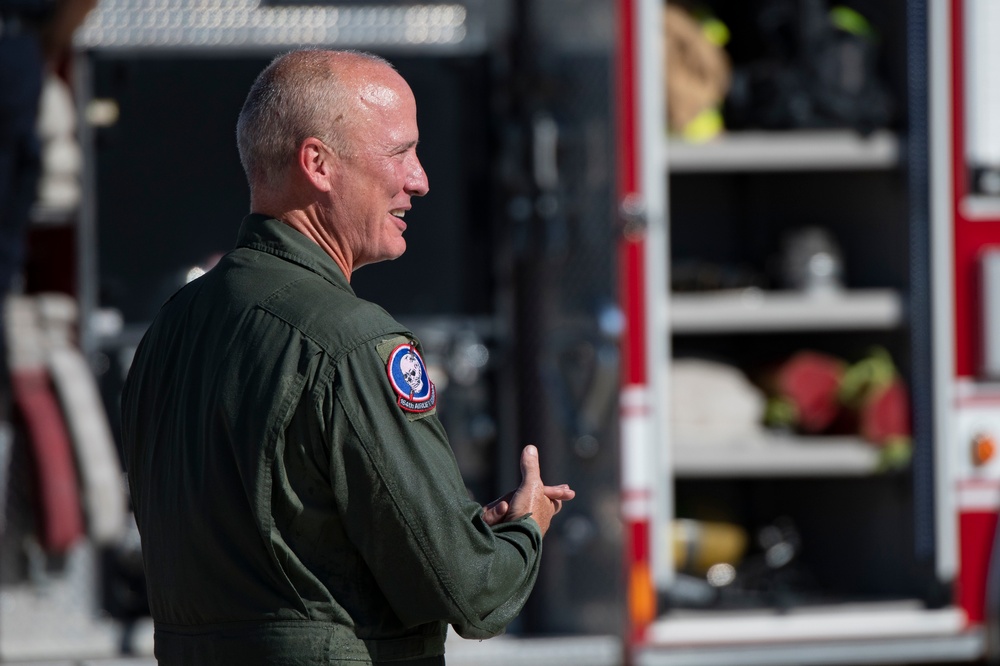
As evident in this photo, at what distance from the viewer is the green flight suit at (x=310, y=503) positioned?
5.25ft

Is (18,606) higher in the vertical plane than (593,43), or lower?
lower

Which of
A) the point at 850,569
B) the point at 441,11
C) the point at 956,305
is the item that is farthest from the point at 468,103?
the point at 850,569

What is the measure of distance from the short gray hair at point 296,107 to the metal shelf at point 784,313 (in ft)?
7.86

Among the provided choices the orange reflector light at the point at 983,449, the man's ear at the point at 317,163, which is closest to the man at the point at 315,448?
the man's ear at the point at 317,163

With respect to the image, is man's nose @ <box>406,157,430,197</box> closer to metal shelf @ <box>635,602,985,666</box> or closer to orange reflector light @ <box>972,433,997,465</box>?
metal shelf @ <box>635,602,985,666</box>

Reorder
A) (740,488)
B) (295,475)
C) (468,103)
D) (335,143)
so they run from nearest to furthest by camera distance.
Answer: (295,475) → (335,143) → (468,103) → (740,488)

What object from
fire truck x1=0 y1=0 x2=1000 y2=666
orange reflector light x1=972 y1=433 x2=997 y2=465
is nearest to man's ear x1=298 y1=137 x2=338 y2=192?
fire truck x1=0 y1=0 x2=1000 y2=666

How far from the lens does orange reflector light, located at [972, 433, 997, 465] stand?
4.01 metres

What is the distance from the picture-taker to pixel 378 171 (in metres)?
1.76

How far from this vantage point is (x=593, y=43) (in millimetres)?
3895

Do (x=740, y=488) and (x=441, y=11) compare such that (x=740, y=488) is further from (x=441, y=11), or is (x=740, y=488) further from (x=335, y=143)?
(x=335, y=143)

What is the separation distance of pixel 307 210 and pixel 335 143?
103 millimetres

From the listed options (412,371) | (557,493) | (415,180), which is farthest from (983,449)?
(412,371)

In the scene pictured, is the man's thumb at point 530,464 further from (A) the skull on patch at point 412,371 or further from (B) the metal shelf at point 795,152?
(B) the metal shelf at point 795,152
